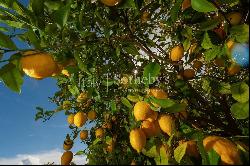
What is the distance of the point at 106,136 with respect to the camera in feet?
10.1

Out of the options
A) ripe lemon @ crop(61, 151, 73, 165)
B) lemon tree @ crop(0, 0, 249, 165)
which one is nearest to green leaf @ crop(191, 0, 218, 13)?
lemon tree @ crop(0, 0, 249, 165)

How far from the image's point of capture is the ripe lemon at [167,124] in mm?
1989

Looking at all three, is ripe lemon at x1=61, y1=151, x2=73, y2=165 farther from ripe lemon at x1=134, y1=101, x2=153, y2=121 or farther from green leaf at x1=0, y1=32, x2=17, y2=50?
green leaf at x1=0, y1=32, x2=17, y2=50

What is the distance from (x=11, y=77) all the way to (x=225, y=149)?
1069 millimetres

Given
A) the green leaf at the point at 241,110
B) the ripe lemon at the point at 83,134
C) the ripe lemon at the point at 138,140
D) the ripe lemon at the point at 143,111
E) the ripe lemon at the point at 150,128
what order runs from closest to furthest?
the green leaf at the point at 241,110
the ripe lemon at the point at 138,140
the ripe lemon at the point at 143,111
the ripe lemon at the point at 150,128
the ripe lemon at the point at 83,134

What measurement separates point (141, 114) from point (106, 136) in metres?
1.14

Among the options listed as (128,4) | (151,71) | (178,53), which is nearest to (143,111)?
(151,71)

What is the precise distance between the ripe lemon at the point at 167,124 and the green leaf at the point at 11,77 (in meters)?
0.91

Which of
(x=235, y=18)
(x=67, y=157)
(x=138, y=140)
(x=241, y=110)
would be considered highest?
(x=235, y=18)

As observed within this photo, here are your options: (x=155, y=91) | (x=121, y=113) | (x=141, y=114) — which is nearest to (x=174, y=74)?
(x=121, y=113)

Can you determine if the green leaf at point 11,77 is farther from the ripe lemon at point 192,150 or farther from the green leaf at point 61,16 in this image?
the ripe lemon at point 192,150

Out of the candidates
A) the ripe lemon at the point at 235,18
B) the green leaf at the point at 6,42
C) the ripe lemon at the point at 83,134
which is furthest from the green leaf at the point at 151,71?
the ripe lemon at the point at 83,134

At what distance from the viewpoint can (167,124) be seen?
201cm

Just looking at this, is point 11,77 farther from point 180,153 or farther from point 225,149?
point 225,149
